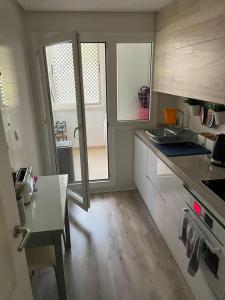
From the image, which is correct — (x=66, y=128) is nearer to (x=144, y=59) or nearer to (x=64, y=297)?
(x=144, y=59)

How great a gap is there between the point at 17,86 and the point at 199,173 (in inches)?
66.4

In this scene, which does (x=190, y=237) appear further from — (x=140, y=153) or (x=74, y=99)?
(x=74, y=99)

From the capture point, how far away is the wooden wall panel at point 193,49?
1.42m

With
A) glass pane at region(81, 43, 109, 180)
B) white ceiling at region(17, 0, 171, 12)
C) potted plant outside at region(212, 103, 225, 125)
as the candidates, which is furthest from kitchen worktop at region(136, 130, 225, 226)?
glass pane at region(81, 43, 109, 180)

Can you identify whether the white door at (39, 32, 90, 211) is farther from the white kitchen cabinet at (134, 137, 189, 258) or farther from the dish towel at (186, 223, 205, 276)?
the dish towel at (186, 223, 205, 276)

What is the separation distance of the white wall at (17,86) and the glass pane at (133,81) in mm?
1121

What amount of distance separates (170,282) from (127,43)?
8.35 ft

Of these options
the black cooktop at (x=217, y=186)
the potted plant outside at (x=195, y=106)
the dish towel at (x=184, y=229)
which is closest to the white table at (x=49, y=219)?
the dish towel at (x=184, y=229)

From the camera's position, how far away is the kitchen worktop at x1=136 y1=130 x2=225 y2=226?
1.25 meters

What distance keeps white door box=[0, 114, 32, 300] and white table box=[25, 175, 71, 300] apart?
0.89 feet

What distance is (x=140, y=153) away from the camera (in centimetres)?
276

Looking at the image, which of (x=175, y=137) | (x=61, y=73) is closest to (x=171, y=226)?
(x=175, y=137)

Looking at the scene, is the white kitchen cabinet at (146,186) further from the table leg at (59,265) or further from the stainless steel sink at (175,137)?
the table leg at (59,265)

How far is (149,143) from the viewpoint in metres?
2.38
